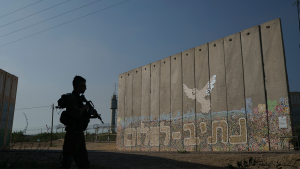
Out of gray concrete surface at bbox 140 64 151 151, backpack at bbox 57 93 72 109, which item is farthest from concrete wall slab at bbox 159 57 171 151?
backpack at bbox 57 93 72 109

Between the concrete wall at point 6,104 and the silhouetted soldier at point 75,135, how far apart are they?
45.7ft

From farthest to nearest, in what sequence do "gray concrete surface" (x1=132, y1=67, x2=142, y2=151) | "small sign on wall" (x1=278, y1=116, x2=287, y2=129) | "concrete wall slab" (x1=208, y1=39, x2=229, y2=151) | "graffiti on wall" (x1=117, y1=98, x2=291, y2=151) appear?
"gray concrete surface" (x1=132, y1=67, x2=142, y2=151) → "concrete wall slab" (x1=208, y1=39, x2=229, y2=151) → "graffiti on wall" (x1=117, y1=98, x2=291, y2=151) → "small sign on wall" (x1=278, y1=116, x2=287, y2=129)

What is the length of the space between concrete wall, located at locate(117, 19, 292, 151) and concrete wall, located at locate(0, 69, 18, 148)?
26.3ft

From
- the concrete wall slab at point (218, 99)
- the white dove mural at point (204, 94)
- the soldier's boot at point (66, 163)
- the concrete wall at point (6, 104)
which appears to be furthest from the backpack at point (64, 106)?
the concrete wall at point (6, 104)

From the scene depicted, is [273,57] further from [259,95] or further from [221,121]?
[221,121]

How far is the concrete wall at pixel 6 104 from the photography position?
15188 mm

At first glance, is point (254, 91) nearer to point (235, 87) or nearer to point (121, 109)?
point (235, 87)

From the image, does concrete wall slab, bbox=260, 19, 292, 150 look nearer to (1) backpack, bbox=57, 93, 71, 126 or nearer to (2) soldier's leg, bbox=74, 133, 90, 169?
(2) soldier's leg, bbox=74, 133, 90, 169

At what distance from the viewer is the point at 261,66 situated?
970cm

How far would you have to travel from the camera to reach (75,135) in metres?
3.28

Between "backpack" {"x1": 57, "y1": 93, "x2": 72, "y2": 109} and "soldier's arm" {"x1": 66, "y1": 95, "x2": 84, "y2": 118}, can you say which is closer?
"soldier's arm" {"x1": 66, "y1": 95, "x2": 84, "y2": 118}

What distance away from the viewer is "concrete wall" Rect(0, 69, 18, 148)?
1519 cm

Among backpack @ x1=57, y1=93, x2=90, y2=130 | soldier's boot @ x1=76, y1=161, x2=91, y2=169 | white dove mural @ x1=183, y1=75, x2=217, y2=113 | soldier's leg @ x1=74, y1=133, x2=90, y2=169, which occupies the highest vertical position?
white dove mural @ x1=183, y1=75, x2=217, y2=113

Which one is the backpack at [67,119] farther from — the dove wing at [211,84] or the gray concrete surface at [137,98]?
the gray concrete surface at [137,98]
